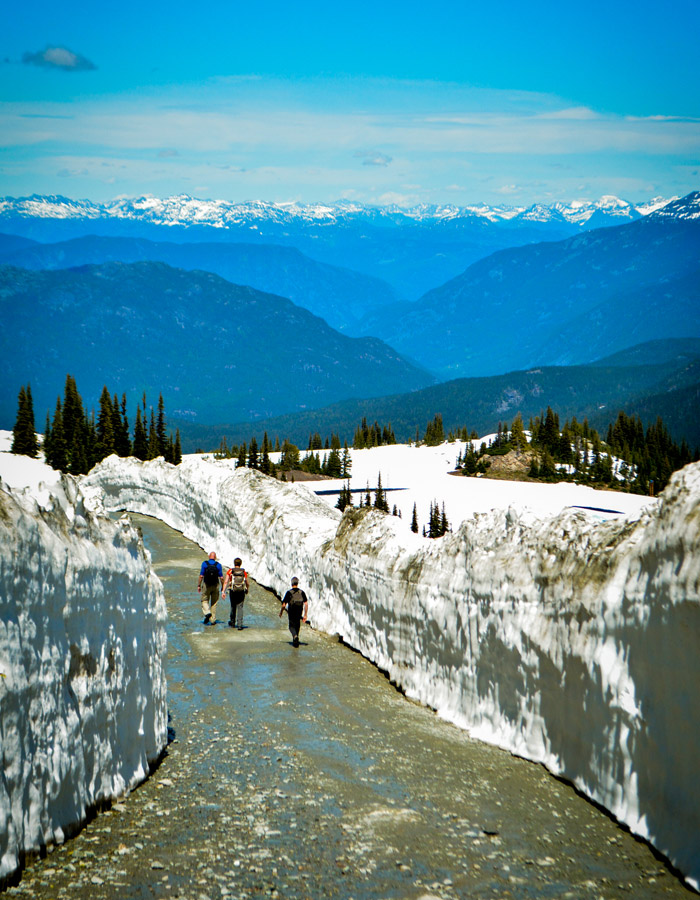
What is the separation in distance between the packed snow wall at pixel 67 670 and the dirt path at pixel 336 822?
1.25ft

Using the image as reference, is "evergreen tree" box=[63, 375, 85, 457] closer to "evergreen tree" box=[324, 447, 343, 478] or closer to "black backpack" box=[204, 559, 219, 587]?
"evergreen tree" box=[324, 447, 343, 478]

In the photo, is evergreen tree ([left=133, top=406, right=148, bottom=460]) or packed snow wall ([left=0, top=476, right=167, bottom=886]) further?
evergreen tree ([left=133, top=406, right=148, bottom=460])

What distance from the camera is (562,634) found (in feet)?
39.5

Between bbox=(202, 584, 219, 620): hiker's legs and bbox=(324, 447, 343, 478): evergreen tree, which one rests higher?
bbox=(324, 447, 343, 478): evergreen tree

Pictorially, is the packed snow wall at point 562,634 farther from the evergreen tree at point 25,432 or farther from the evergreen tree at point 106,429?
the evergreen tree at point 106,429

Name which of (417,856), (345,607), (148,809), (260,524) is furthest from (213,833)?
(260,524)

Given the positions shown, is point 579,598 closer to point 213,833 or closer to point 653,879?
point 653,879

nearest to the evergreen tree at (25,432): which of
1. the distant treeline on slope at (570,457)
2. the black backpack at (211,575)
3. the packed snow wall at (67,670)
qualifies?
the distant treeline on slope at (570,457)

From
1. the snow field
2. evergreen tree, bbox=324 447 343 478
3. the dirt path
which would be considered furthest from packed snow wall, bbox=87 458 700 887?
evergreen tree, bbox=324 447 343 478

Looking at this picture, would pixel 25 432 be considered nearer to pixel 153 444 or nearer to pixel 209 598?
pixel 153 444

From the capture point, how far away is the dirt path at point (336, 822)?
28.7ft

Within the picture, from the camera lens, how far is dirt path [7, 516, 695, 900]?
876cm

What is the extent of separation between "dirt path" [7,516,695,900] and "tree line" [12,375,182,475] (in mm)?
78306

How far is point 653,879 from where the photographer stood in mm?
9094
